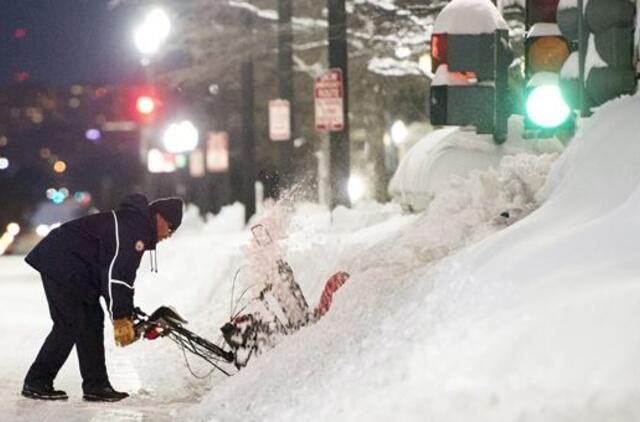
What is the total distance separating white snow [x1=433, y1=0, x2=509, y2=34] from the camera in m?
11.0

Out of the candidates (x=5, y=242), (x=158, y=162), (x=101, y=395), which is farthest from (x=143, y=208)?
(x=5, y=242)

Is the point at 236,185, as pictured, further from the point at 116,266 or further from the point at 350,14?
the point at 116,266

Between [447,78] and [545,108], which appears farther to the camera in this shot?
[447,78]

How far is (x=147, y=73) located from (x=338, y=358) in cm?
3290

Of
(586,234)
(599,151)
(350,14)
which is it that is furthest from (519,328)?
(350,14)

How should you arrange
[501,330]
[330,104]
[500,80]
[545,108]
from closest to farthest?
[501,330], [545,108], [500,80], [330,104]

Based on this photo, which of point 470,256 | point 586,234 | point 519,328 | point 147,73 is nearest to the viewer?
point 519,328

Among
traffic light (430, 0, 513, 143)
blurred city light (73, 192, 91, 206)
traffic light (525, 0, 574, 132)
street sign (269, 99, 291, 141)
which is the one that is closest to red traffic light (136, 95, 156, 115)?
street sign (269, 99, 291, 141)

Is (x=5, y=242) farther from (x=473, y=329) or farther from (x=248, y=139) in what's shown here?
(x=473, y=329)

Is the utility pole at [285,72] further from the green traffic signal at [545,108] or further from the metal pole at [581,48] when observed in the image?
the metal pole at [581,48]

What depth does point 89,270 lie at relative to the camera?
9.49 meters

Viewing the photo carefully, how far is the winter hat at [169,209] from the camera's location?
30.8 ft

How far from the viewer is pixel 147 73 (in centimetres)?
3972

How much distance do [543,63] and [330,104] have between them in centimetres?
1195
